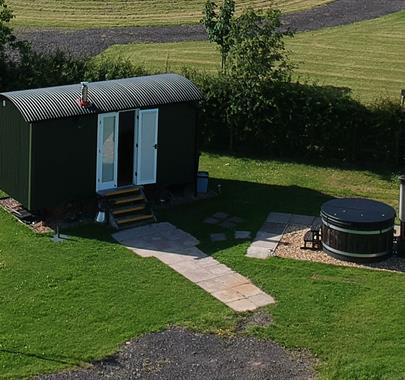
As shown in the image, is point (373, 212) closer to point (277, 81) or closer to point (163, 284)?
point (163, 284)

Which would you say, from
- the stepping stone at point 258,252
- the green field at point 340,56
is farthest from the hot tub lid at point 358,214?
the green field at point 340,56

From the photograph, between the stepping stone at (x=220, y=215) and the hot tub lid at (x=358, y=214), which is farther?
the stepping stone at (x=220, y=215)

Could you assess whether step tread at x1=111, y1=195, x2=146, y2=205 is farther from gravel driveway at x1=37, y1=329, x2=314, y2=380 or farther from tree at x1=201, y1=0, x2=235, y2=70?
tree at x1=201, y1=0, x2=235, y2=70

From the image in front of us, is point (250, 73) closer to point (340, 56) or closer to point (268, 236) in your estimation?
point (268, 236)

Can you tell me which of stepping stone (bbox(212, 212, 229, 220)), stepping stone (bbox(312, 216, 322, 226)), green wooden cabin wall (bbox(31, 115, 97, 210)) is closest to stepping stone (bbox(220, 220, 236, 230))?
stepping stone (bbox(212, 212, 229, 220))

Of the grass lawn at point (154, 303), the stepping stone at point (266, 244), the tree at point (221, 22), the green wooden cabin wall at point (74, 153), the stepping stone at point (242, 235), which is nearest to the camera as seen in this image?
the grass lawn at point (154, 303)

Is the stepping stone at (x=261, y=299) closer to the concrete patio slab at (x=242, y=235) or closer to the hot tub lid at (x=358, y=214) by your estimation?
the hot tub lid at (x=358, y=214)

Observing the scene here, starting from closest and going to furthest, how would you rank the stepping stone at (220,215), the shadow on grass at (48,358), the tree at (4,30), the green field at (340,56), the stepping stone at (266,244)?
Answer: the shadow on grass at (48,358) < the stepping stone at (266,244) < the stepping stone at (220,215) < the tree at (4,30) < the green field at (340,56)

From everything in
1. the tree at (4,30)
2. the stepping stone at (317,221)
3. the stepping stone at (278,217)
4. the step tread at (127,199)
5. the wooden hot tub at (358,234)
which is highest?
the tree at (4,30)
